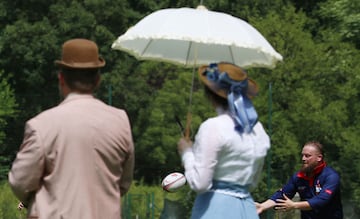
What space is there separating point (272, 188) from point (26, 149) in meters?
12.9

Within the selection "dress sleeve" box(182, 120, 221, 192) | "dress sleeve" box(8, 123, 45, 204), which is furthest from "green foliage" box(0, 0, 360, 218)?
"dress sleeve" box(8, 123, 45, 204)

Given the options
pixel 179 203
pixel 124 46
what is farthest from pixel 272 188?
pixel 124 46

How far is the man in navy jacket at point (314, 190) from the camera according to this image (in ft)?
28.1

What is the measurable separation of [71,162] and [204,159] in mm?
823

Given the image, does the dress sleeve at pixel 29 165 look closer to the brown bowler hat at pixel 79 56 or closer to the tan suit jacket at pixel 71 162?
the tan suit jacket at pixel 71 162

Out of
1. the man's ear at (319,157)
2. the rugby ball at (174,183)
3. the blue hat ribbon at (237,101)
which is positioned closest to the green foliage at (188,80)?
the man's ear at (319,157)

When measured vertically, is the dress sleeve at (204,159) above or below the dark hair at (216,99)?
below

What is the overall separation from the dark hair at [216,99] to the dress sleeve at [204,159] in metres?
0.20

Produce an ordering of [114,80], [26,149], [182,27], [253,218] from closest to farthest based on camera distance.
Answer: [26,149]
[253,218]
[182,27]
[114,80]

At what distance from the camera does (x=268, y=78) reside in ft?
81.7

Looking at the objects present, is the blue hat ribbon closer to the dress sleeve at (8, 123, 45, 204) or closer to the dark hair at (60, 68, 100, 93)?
the dark hair at (60, 68, 100, 93)

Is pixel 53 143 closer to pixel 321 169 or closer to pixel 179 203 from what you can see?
pixel 321 169

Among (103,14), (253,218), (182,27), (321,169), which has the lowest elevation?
(103,14)

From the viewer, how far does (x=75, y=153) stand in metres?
4.78
